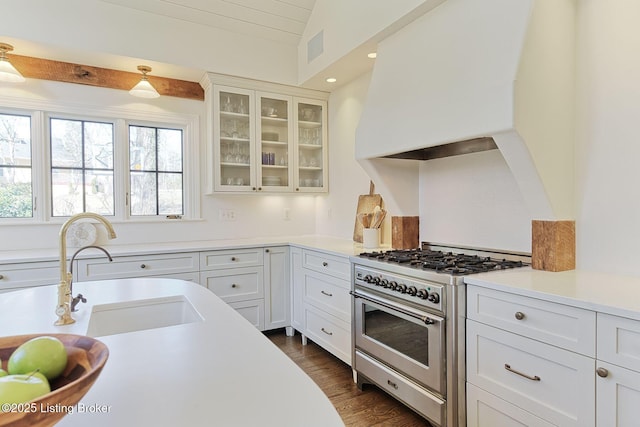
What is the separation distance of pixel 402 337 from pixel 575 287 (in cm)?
95

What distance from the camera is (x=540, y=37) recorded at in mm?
1767

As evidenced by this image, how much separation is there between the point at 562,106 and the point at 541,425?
153 cm

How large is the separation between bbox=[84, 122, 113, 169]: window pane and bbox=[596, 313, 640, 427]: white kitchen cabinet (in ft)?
12.2

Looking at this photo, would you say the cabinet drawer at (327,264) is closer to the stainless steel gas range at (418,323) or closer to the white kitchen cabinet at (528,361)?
the stainless steel gas range at (418,323)

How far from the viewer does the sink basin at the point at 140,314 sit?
55.6 inches

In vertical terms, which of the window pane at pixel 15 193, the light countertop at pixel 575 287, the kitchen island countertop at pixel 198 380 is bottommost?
the kitchen island countertop at pixel 198 380

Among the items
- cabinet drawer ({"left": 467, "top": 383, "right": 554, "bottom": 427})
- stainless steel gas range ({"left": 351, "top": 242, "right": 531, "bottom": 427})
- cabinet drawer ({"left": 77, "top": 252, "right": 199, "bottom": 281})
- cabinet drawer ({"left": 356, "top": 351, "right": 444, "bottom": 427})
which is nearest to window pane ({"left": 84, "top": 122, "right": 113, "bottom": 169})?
cabinet drawer ({"left": 77, "top": 252, "right": 199, "bottom": 281})

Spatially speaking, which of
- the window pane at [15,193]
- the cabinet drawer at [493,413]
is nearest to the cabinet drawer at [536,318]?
the cabinet drawer at [493,413]

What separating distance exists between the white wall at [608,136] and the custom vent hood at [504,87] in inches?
2.5

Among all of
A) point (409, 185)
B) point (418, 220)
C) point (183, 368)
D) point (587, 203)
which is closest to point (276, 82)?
point (409, 185)

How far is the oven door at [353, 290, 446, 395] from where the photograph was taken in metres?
1.91

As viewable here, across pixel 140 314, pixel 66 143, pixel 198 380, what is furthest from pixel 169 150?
pixel 198 380

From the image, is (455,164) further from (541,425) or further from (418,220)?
(541,425)

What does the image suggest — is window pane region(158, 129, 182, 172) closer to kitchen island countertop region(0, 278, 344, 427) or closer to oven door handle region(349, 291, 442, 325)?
oven door handle region(349, 291, 442, 325)
